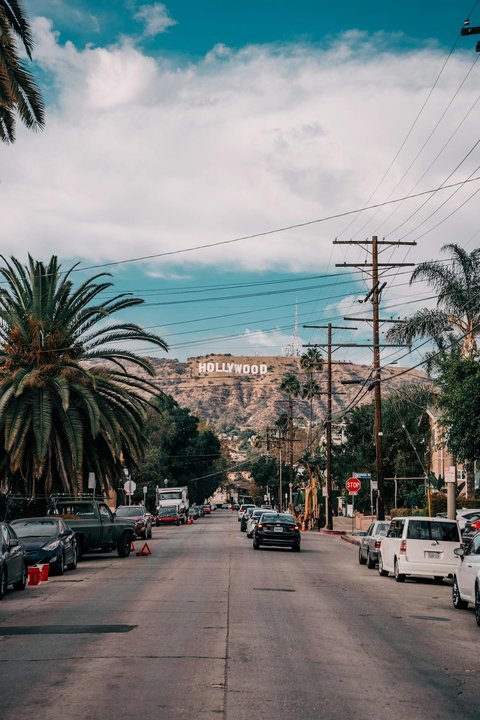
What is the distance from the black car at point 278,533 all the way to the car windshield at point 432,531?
1245 cm

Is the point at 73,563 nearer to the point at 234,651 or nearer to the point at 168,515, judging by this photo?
the point at 234,651

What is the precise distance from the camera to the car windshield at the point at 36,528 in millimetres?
24188

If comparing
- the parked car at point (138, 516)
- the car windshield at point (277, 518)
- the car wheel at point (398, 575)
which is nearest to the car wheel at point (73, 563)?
the car wheel at point (398, 575)

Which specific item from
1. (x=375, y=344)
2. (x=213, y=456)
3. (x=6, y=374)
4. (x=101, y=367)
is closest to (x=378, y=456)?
(x=375, y=344)

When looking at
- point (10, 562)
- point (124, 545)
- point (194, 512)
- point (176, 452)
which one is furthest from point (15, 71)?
point (176, 452)

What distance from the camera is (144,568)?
26.3 meters

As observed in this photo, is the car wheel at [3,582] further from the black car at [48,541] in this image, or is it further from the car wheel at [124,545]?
the car wheel at [124,545]

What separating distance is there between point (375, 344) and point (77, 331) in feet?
43.4

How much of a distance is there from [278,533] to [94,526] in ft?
27.4

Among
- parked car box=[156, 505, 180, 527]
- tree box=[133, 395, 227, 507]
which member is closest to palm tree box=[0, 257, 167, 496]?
parked car box=[156, 505, 180, 527]

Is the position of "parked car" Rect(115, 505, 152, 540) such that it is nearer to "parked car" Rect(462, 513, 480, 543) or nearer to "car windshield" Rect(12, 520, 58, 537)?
"parked car" Rect(462, 513, 480, 543)

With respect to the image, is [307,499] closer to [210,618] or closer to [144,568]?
[144,568]

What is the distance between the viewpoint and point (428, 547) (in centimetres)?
2289

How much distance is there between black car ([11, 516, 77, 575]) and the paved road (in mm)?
1392
